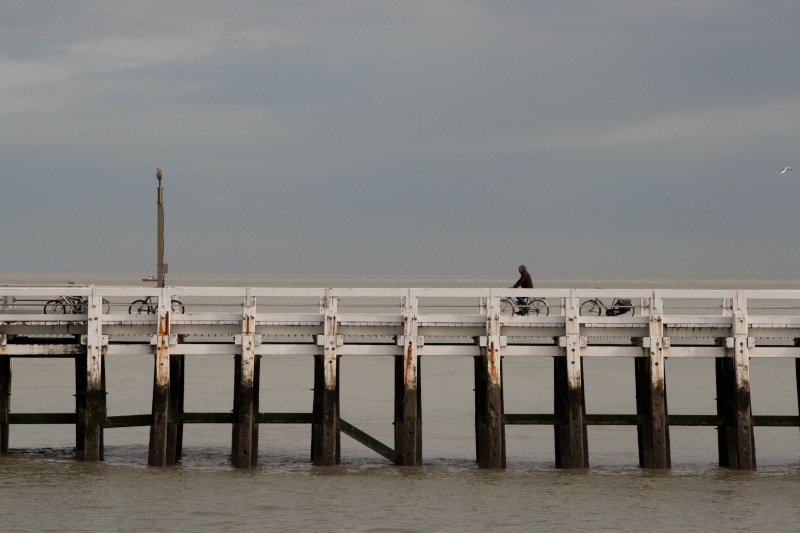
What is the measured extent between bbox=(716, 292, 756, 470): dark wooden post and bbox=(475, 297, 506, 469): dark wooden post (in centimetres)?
462

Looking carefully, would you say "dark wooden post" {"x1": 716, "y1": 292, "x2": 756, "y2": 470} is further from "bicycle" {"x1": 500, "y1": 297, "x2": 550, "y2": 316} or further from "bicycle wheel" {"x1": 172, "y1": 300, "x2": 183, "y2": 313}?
"bicycle wheel" {"x1": 172, "y1": 300, "x2": 183, "y2": 313}

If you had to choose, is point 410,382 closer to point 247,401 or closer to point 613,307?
point 247,401

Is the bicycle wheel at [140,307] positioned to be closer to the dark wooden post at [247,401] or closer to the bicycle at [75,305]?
the bicycle at [75,305]

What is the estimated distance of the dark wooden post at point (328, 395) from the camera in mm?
22375

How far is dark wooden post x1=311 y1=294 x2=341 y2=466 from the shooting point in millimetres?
22375

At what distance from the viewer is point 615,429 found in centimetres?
3164

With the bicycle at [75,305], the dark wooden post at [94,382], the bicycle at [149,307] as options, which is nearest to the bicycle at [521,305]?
the bicycle at [149,307]

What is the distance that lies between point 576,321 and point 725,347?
316 centimetres

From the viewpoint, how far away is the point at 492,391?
73.6ft

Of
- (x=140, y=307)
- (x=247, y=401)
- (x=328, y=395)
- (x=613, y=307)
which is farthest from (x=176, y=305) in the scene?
(x=328, y=395)

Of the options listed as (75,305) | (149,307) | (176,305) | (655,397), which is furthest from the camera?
(176,305)

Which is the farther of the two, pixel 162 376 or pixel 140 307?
pixel 140 307

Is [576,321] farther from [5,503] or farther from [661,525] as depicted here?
[5,503]

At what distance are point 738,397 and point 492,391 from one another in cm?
495
